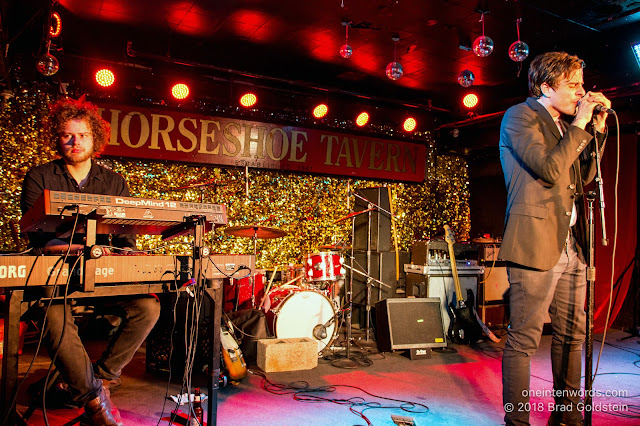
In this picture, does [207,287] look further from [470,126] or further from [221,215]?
[470,126]

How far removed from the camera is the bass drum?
4.29 meters

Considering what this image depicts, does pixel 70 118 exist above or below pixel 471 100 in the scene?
below

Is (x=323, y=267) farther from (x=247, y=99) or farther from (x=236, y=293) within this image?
(x=247, y=99)

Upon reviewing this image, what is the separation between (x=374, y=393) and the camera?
10.5 ft

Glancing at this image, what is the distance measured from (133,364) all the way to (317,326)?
5.42ft

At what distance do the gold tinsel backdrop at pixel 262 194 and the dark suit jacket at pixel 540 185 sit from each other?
343 centimetres

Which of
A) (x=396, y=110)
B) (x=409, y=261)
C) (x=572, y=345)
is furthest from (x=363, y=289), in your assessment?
(x=572, y=345)

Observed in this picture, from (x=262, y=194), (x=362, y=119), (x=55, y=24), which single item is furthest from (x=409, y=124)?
(x=55, y=24)

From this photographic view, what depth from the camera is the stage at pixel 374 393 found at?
106 inches

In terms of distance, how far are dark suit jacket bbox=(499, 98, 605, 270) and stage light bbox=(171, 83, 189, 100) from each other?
14.0 feet

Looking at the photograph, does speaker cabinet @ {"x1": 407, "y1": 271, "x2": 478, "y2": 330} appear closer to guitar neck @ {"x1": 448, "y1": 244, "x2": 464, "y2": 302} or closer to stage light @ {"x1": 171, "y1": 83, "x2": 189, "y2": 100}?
guitar neck @ {"x1": 448, "y1": 244, "x2": 464, "y2": 302}

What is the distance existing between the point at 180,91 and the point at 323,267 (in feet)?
9.25

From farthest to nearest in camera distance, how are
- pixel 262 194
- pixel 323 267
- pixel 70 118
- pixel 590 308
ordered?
pixel 262 194 < pixel 323 267 < pixel 70 118 < pixel 590 308

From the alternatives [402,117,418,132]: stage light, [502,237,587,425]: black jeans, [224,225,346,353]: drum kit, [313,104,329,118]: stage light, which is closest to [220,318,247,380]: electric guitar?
[224,225,346,353]: drum kit
